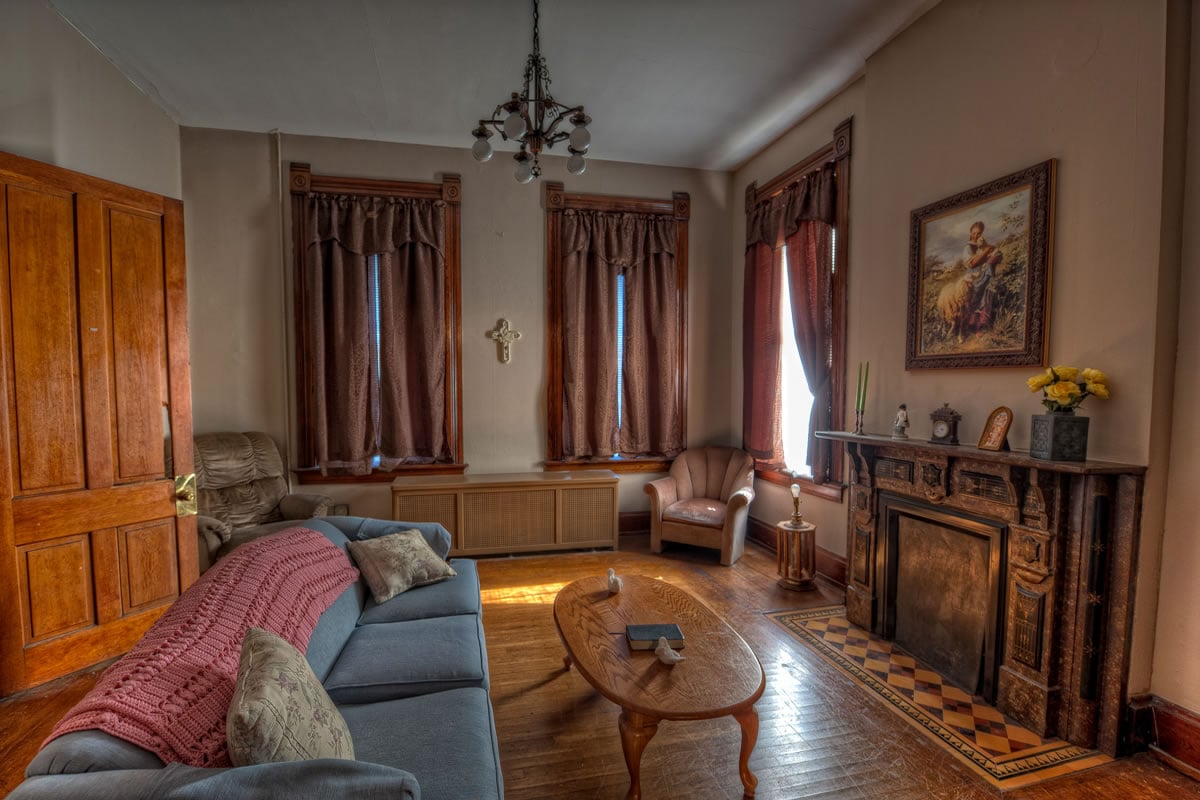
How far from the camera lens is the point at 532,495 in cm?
463

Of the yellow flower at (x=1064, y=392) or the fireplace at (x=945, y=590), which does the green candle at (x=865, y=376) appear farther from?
the yellow flower at (x=1064, y=392)

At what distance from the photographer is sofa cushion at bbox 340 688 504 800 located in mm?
1434

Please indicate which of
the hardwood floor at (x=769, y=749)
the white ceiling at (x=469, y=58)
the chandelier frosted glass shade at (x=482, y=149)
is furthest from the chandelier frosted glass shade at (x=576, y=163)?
the hardwood floor at (x=769, y=749)

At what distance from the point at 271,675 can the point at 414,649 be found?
2.72 ft

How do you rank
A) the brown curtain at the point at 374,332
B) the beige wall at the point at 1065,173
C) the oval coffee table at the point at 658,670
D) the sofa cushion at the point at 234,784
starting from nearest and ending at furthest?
the sofa cushion at the point at 234,784 → the oval coffee table at the point at 658,670 → the beige wall at the point at 1065,173 → the brown curtain at the point at 374,332

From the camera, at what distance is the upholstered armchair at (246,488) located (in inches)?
153

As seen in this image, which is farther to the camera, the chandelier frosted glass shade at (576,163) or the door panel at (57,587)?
the chandelier frosted glass shade at (576,163)

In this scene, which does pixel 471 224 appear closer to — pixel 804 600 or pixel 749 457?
pixel 749 457

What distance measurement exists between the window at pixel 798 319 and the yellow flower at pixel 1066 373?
1612 millimetres

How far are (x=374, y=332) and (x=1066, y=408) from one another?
14.9ft

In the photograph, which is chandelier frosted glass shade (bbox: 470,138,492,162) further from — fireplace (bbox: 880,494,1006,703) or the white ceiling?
fireplace (bbox: 880,494,1006,703)

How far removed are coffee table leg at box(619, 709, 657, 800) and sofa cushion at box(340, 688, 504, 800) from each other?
460 millimetres

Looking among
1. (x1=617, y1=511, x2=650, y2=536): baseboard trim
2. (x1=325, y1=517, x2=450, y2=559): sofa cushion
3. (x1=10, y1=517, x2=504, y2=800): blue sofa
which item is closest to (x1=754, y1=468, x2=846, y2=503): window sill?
(x1=617, y1=511, x2=650, y2=536): baseboard trim

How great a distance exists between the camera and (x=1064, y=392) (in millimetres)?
2178
